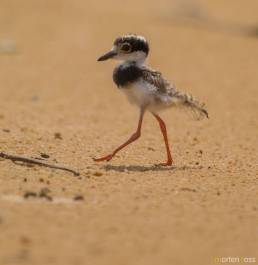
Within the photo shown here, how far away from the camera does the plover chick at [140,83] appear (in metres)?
8.62

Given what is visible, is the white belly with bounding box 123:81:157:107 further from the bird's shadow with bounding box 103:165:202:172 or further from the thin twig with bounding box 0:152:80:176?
the thin twig with bounding box 0:152:80:176

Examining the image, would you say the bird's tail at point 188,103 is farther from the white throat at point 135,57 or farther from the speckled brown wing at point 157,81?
the white throat at point 135,57

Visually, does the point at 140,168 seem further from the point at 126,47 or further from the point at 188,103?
the point at 126,47

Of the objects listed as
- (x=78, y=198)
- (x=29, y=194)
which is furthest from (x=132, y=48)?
(x=29, y=194)

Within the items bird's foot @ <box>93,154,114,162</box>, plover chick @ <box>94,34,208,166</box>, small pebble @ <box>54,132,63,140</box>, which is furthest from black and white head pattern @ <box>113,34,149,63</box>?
small pebble @ <box>54,132,63,140</box>

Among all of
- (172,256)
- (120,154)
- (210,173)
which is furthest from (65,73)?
(172,256)

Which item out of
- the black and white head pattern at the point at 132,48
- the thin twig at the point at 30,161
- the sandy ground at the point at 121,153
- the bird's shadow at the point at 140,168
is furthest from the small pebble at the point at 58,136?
the thin twig at the point at 30,161

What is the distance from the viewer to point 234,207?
23.0ft

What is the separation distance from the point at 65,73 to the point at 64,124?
475cm

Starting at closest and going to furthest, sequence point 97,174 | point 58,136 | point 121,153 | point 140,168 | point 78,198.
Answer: point 78,198 → point 97,174 → point 140,168 → point 121,153 → point 58,136

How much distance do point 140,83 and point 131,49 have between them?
0.42 meters

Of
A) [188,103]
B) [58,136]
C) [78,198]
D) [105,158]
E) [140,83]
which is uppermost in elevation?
[140,83]

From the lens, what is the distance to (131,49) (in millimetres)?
8820

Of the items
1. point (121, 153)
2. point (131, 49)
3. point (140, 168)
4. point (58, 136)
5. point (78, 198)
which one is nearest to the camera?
point (78, 198)
